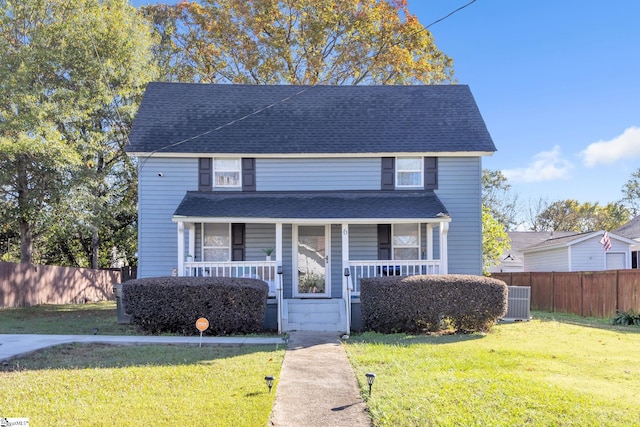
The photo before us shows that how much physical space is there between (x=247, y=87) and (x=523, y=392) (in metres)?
13.3

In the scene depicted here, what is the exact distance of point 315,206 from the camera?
13484mm

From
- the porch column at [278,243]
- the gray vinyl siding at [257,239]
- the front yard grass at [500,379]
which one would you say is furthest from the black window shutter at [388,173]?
the front yard grass at [500,379]

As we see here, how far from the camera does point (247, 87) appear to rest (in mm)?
16719

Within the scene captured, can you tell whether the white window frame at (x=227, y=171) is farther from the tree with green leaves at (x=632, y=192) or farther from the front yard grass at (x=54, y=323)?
the tree with green leaves at (x=632, y=192)

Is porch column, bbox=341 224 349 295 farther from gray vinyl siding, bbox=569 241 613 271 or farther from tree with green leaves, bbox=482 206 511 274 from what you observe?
gray vinyl siding, bbox=569 241 613 271

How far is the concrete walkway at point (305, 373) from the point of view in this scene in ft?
16.3

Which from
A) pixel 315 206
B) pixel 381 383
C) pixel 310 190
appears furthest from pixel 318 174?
pixel 381 383

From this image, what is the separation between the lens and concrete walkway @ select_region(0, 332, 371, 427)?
16.3 feet

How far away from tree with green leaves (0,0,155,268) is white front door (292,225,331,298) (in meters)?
8.71

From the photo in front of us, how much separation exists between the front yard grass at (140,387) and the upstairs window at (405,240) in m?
6.38

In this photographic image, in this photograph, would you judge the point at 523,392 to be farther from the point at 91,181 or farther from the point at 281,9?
the point at 281,9

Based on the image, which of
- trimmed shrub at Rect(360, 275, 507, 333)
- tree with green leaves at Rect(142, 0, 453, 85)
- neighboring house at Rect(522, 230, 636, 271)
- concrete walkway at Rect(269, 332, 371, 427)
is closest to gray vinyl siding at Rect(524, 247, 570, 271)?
neighboring house at Rect(522, 230, 636, 271)

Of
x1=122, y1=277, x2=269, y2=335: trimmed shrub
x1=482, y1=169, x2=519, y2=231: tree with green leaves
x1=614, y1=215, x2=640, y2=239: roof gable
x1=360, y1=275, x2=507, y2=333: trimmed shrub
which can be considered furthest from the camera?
x1=482, y1=169, x2=519, y2=231: tree with green leaves

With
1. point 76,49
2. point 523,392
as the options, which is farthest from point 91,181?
point 523,392
